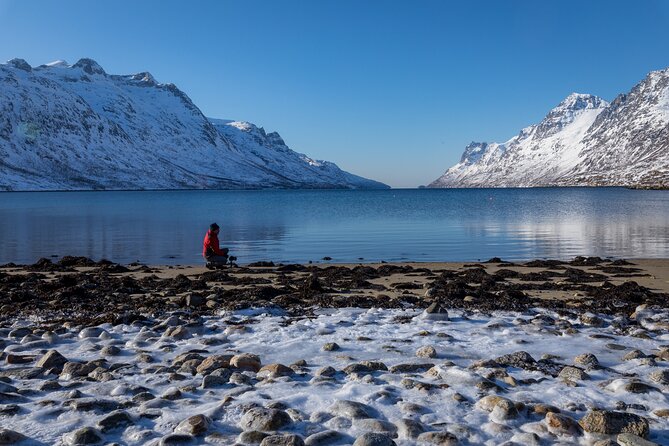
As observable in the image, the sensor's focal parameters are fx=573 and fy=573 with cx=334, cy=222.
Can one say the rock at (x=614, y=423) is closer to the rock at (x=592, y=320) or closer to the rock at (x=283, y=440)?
the rock at (x=283, y=440)

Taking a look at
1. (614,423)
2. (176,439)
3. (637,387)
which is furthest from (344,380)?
(637,387)

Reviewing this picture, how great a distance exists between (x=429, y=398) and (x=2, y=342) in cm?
772

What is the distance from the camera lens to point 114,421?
21.4 feet

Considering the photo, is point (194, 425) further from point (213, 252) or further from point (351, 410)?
point (213, 252)

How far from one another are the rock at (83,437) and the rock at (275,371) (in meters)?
2.68

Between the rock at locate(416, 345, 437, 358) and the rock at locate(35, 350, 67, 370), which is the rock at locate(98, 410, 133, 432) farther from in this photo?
the rock at locate(416, 345, 437, 358)

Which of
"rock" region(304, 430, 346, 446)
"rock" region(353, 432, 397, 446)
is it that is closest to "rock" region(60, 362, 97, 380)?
"rock" region(304, 430, 346, 446)

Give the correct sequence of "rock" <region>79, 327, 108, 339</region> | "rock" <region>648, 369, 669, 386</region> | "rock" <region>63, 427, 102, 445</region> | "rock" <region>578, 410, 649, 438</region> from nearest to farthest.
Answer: "rock" <region>63, 427, 102, 445</region> < "rock" <region>578, 410, 649, 438</region> < "rock" <region>648, 369, 669, 386</region> < "rock" <region>79, 327, 108, 339</region>

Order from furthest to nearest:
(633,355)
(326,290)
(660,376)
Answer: (326,290) → (633,355) → (660,376)

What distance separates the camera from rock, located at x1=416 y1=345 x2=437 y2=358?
9.33 meters

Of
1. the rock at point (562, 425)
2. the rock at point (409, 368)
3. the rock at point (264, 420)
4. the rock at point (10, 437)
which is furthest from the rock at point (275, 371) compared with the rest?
the rock at point (562, 425)

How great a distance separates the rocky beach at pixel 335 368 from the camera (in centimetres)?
638

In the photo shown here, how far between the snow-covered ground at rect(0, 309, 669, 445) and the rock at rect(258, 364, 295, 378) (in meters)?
0.03

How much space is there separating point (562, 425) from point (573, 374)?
208 cm
